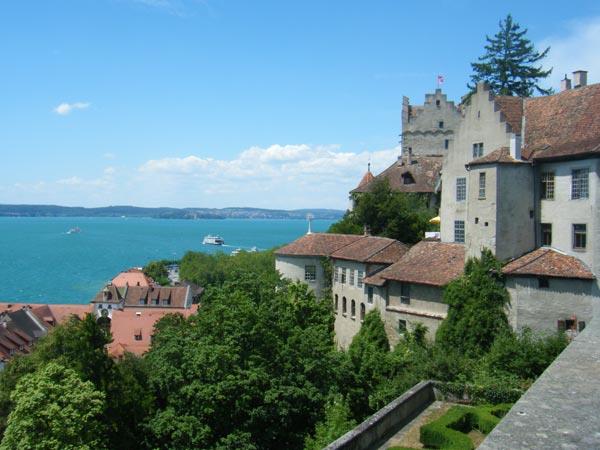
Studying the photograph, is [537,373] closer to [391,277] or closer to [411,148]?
[391,277]

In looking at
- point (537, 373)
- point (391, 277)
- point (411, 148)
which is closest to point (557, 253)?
point (537, 373)

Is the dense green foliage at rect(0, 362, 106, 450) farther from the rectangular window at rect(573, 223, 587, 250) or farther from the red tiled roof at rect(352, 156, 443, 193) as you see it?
the red tiled roof at rect(352, 156, 443, 193)

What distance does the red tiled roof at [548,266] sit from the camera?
29.1 meters

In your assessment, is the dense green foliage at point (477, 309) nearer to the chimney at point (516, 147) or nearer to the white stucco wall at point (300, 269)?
the chimney at point (516, 147)

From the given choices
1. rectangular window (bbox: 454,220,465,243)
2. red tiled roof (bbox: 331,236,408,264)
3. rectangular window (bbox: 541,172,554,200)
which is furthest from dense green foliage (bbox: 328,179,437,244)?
rectangular window (bbox: 541,172,554,200)

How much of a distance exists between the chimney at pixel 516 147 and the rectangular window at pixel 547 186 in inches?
58.1

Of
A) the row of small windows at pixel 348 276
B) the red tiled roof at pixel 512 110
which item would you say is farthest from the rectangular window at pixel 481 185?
the row of small windows at pixel 348 276

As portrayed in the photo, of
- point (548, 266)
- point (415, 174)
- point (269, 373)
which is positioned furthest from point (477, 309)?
point (415, 174)

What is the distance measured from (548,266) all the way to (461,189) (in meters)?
8.04

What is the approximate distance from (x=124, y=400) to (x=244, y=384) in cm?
774

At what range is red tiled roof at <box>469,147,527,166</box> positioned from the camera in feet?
102

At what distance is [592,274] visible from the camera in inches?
1134

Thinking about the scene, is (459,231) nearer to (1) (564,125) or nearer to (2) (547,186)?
(2) (547,186)

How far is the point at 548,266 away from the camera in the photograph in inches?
1171
